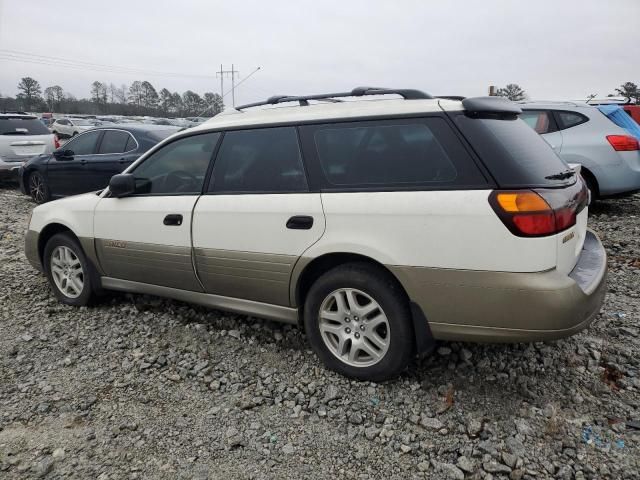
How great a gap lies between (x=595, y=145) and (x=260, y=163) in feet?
18.7

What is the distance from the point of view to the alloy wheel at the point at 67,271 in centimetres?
436

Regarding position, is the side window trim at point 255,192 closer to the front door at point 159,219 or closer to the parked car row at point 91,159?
the front door at point 159,219

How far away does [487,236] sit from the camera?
246cm

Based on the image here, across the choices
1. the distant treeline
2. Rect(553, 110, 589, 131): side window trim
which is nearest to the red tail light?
Rect(553, 110, 589, 131): side window trim

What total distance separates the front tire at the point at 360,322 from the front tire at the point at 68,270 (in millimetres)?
2249

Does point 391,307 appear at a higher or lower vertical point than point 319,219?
lower


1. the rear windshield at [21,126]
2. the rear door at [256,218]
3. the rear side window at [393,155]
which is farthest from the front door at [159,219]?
the rear windshield at [21,126]

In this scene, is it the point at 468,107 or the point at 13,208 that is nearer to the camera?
the point at 468,107

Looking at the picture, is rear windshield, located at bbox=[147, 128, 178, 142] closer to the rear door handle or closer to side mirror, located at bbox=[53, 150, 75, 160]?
side mirror, located at bbox=[53, 150, 75, 160]

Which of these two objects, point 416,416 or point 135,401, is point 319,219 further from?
point 135,401

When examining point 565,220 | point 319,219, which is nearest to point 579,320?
point 565,220

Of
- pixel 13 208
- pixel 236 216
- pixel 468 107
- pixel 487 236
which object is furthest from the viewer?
pixel 13 208

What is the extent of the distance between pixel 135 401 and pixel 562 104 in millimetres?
7107

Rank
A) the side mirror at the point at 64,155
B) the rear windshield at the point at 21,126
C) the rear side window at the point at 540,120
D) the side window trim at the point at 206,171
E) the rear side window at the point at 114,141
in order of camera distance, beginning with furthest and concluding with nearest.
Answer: the rear windshield at the point at 21,126 < the side mirror at the point at 64,155 < the rear side window at the point at 114,141 < the rear side window at the point at 540,120 < the side window trim at the point at 206,171
